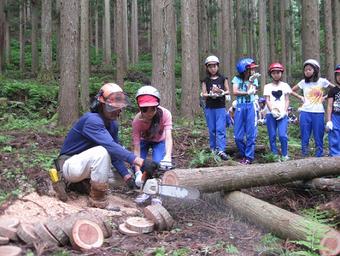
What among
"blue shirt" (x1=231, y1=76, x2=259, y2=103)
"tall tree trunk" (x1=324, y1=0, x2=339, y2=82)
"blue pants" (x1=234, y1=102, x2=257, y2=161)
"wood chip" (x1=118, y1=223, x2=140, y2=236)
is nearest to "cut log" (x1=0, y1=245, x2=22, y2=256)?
"wood chip" (x1=118, y1=223, x2=140, y2=236)

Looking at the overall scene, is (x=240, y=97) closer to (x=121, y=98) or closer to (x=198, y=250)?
(x=121, y=98)

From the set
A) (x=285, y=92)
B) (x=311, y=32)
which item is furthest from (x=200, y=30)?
(x=285, y=92)

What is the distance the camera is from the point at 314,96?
8.09m

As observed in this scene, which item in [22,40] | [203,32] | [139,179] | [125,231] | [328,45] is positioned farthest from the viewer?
[22,40]

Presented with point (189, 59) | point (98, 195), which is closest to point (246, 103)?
point (98, 195)

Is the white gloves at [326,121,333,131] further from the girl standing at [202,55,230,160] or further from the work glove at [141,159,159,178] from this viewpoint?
the work glove at [141,159,159,178]

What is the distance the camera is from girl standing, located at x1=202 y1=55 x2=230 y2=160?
796 centimetres

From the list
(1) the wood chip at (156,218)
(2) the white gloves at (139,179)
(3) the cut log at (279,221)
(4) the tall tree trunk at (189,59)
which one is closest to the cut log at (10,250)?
(1) the wood chip at (156,218)

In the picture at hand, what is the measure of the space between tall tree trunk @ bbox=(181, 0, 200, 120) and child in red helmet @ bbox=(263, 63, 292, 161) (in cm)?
536

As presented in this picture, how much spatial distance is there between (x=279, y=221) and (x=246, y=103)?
3540 millimetres

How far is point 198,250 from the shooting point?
13.5 ft

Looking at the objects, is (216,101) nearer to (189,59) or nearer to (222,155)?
(222,155)

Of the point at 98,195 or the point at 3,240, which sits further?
the point at 98,195

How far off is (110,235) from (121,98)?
1.69 meters
